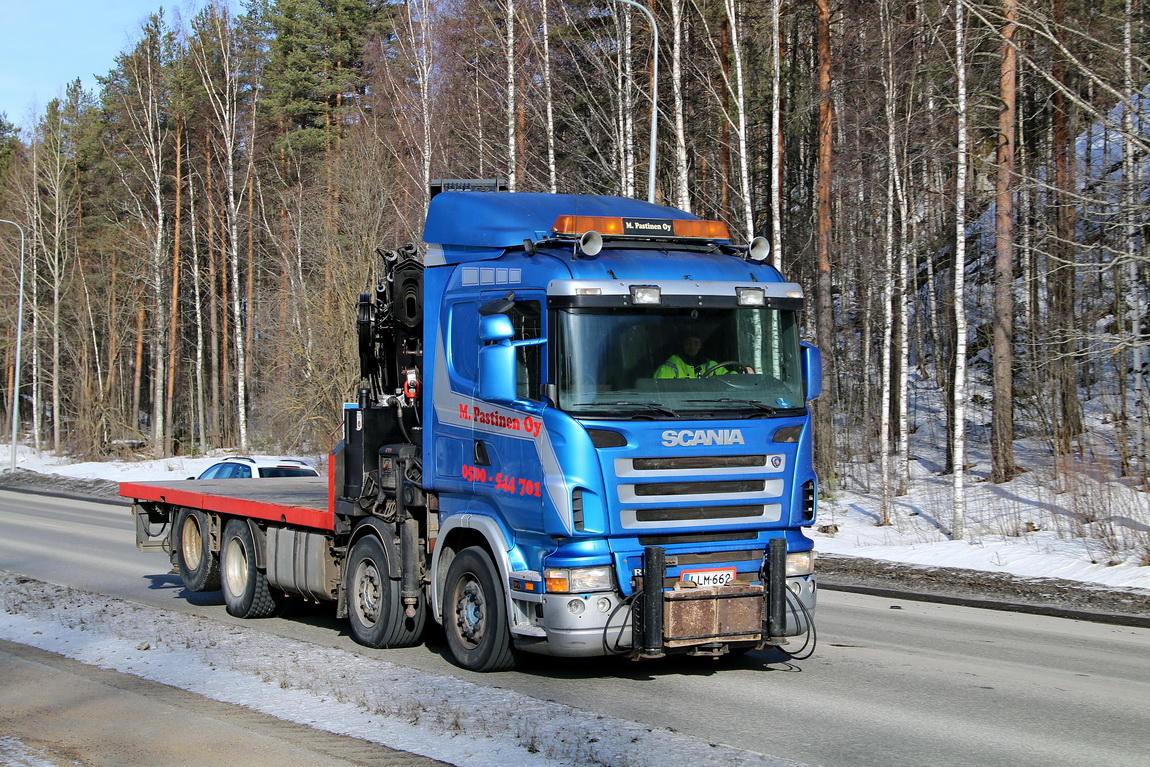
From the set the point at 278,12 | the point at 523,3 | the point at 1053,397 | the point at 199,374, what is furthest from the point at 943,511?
the point at 199,374

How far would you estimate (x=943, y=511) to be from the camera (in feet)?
69.3

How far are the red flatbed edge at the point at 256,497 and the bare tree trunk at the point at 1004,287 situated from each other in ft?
42.5

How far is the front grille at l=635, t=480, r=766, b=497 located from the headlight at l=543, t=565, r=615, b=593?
1.98ft

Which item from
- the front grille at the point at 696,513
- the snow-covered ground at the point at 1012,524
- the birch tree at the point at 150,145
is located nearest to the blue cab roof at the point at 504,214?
the front grille at the point at 696,513

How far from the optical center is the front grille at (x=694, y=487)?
7.82 metres

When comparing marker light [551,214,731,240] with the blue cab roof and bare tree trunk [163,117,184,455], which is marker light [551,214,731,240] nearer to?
the blue cab roof

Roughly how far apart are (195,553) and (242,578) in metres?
1.45

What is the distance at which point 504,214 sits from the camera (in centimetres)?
914

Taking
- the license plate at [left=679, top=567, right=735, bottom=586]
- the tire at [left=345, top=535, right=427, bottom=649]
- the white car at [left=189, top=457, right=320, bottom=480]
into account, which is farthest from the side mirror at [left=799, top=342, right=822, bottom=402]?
the white car at [left=189, top=457, right=320, bottom=480]

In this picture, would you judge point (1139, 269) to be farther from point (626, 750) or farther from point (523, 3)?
point (626, 750)

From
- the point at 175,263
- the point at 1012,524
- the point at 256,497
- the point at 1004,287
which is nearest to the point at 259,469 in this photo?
the point at 256,497

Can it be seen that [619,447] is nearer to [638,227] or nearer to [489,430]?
[489,430]

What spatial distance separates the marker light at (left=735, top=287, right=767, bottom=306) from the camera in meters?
8.45

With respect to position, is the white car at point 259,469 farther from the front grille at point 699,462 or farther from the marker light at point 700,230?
the front grille at point 699,462
